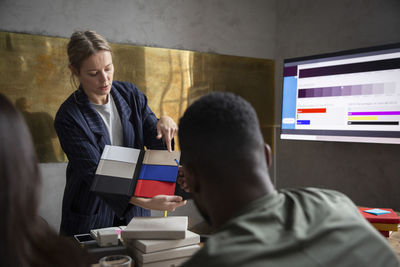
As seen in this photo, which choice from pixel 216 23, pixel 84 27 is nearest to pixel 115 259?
pixel 84 27

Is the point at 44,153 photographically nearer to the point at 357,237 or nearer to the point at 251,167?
the point at 251,167

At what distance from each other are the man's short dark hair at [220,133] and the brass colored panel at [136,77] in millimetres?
2031

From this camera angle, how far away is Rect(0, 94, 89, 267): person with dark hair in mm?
542

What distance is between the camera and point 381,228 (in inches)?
59.0

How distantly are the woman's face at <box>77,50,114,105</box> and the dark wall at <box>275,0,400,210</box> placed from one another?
2043mm

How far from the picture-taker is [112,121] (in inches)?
73.7

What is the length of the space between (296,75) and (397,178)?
1099 mm

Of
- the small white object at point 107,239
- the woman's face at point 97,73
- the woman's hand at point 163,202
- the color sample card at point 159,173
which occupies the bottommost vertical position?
the small white object at point 107,239

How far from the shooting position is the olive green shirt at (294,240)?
0.60 metres

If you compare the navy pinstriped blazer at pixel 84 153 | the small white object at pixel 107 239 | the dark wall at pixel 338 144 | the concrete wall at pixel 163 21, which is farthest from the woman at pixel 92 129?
the dark wall at pixel 338 144

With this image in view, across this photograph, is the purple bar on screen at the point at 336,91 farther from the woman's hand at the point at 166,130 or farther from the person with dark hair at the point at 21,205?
the person with dark hair at the point at 21,205

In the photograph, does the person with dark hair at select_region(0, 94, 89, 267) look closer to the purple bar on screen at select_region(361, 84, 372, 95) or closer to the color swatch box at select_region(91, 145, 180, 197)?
the color swatch box at select_region(91, 145, 180, 197)

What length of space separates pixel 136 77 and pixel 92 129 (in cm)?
127

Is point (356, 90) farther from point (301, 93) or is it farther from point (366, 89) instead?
point (301, 93)
